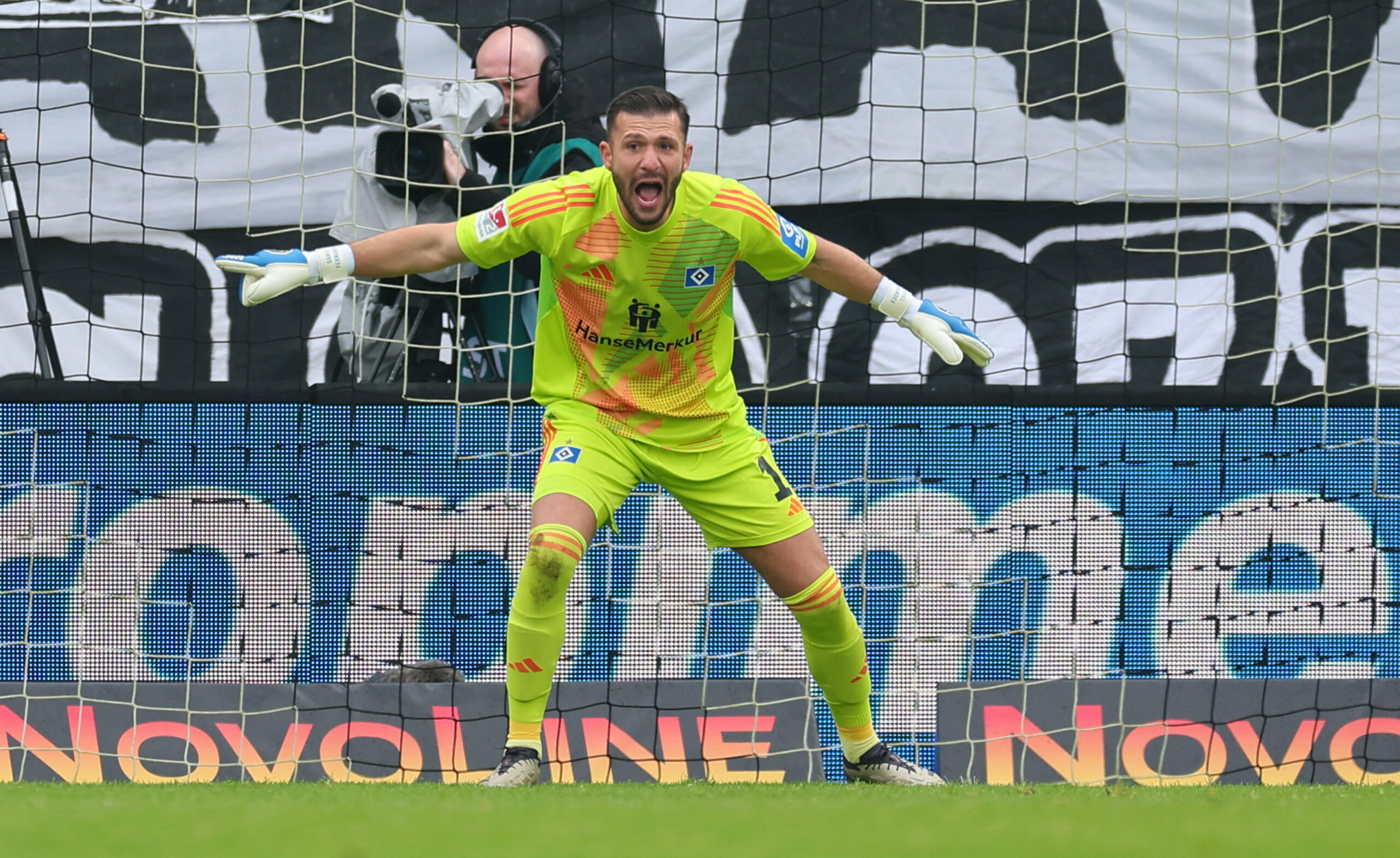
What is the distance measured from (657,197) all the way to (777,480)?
2.91 ft

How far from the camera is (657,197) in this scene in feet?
13.5

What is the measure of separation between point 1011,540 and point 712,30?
268 centimetres

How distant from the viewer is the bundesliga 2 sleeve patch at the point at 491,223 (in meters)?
4.17

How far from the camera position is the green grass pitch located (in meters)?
2.54

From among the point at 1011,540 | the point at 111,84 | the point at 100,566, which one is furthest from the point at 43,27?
the point at 1011,540

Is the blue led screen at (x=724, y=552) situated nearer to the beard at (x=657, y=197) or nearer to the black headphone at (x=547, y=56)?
the black headphone at (x=547, y=56)

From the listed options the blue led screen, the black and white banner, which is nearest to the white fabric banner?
the black and white banner

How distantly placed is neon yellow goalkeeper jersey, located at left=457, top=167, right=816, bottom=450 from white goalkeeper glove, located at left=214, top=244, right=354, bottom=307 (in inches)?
12.8

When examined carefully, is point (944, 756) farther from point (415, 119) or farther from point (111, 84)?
point (111, 84)

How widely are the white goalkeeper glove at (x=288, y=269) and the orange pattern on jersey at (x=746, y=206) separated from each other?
3.26 ft

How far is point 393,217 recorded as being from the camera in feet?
21.4

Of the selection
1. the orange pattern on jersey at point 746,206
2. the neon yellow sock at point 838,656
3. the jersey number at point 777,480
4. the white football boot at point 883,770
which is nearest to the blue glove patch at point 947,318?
the orange pattern on jersey at point 746,206

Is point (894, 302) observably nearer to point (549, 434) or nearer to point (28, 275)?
point (549, 434)

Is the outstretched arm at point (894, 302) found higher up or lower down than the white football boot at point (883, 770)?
higher up
